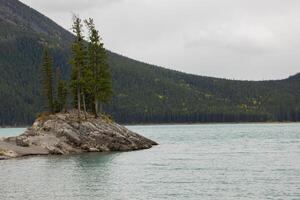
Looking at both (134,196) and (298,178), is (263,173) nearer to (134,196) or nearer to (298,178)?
(298,178)

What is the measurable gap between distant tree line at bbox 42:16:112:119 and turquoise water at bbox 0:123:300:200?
2302 centimetres

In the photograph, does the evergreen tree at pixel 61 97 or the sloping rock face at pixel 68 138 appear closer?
the sloping rock face at pixel 68 138

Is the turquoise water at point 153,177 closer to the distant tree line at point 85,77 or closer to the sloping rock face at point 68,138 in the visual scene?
the sloping rock face at point 68,138

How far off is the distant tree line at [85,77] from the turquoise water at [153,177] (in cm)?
2302

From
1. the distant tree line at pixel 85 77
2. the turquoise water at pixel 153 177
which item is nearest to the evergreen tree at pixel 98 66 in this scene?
the distant tree line at pixel 85 77

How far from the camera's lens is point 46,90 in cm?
11806

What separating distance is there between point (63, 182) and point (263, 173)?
23.2m

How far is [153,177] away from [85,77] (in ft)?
164

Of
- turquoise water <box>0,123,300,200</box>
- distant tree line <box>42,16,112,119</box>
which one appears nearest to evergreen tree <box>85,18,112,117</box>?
distant tree line <box>42,16,112,119</box>

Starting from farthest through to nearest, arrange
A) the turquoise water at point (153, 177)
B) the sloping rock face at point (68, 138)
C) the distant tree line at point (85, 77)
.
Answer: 1. the distant tree line at point (85, 77)
2. the sloping rock face at point (68, 138)
3. the turquoise water at point (153, 177)

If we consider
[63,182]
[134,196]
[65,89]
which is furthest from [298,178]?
[65,89]

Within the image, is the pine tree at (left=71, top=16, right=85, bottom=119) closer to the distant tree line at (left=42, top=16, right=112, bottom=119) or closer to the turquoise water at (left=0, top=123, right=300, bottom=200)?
the distant tree line at (left=42, top=16, right=112, bottom=119)

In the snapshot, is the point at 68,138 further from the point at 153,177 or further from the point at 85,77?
the point at 153,177

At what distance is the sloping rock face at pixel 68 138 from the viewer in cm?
9369
